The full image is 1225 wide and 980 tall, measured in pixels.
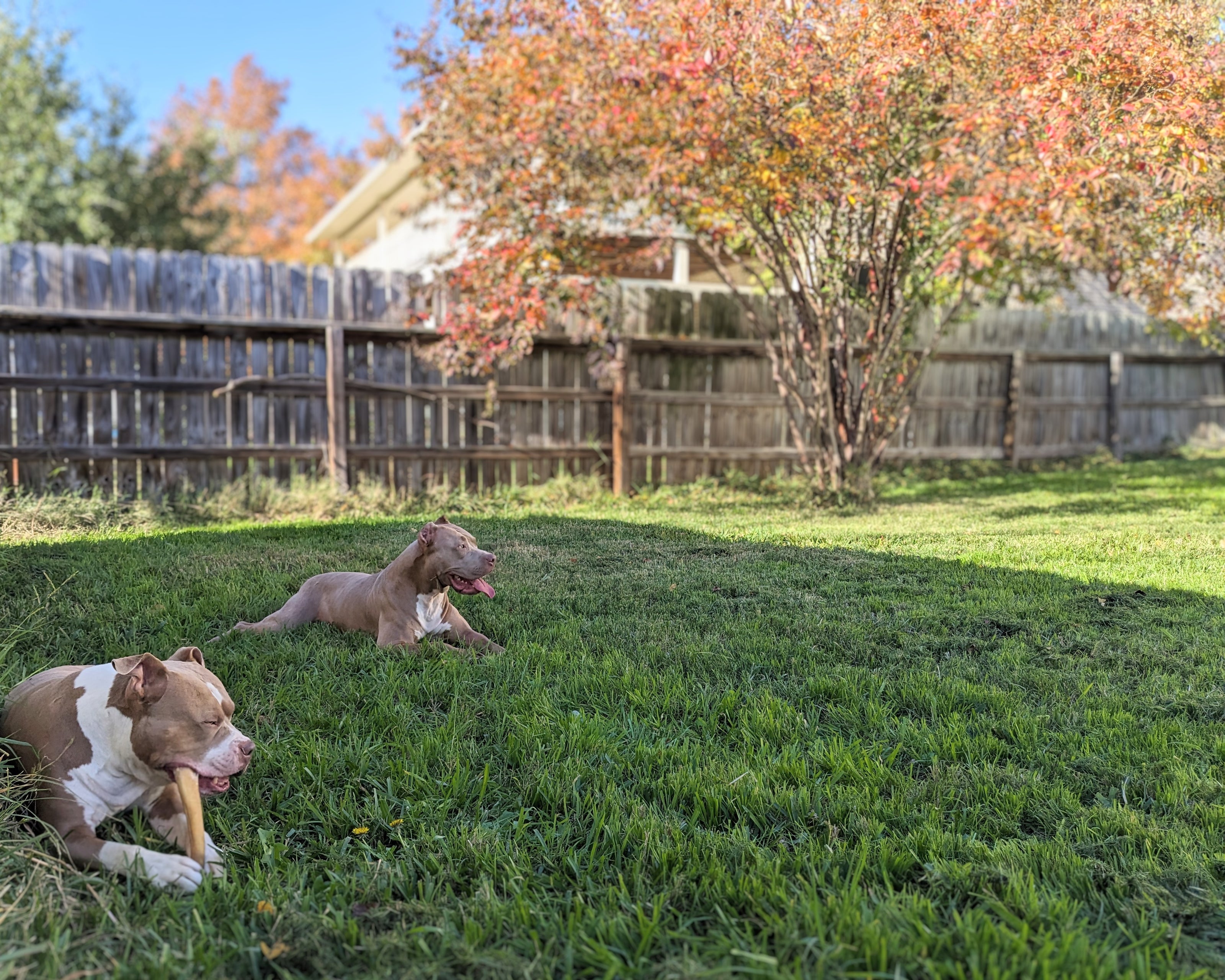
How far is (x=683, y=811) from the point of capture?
2.55 m

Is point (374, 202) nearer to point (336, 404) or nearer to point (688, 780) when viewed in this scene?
point (336, 404)

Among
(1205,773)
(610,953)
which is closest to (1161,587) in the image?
(1205,773)

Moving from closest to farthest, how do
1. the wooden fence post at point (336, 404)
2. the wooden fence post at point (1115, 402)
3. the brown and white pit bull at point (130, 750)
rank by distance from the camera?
1. the brown and white pit bull at point (130, 750)
2. the wooden fence post at point (336, 404)
3. the wooden fence post at point (1115, 402)

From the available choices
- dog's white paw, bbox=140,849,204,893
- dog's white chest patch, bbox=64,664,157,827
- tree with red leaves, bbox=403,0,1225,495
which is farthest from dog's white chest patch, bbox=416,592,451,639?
tree with red leaves, bbox=403,0,1225,495

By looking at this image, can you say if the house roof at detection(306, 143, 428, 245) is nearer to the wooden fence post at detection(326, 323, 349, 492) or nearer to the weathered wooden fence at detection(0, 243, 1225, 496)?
the weathered wooden fence at detection(0, 243, 1225, 496)

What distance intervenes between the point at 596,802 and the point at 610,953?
71cm

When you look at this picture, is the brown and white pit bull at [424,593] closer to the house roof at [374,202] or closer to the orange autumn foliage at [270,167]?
the house roof at [374,202]

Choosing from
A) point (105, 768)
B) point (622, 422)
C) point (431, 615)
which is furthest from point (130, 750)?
point (622, 422)

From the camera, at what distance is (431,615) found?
4094 millimetres

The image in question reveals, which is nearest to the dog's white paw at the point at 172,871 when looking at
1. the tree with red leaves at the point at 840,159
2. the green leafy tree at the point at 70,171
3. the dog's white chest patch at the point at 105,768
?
the dog's white chest patch at the point at 105,768

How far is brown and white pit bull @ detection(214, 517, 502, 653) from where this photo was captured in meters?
4.05

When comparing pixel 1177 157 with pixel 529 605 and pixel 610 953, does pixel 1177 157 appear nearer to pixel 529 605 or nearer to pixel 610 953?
pixel 529 605

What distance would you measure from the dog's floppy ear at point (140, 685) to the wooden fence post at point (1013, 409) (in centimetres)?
1188

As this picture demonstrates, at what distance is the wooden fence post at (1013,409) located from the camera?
12242 mm
